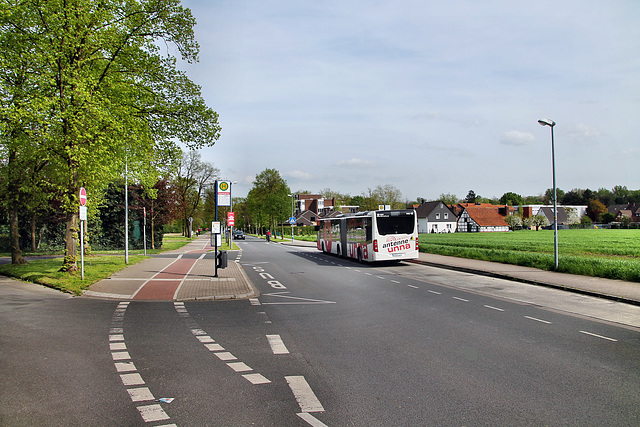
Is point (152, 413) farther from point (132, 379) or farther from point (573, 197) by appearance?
point (573, 197)

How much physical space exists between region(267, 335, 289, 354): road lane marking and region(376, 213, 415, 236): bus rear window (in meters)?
14.6

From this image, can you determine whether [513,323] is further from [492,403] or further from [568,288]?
[568,288]

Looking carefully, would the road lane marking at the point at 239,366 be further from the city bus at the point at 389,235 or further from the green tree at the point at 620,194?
the green tree at the point at 620,194

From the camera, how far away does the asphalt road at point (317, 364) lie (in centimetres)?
451

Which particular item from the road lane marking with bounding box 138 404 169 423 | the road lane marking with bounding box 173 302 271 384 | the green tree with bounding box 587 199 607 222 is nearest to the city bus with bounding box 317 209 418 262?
the road lane marking with bounding box 173 302 271 384

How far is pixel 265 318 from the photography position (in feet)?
31.2

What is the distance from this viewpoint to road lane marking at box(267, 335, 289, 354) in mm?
6859

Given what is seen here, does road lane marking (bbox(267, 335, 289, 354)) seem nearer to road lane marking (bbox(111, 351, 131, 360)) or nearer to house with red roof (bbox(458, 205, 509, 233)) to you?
road lane marking (bbox(111, 351, 131, 360))

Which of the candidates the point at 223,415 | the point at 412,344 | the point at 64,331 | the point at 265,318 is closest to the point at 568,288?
the point at 412,344

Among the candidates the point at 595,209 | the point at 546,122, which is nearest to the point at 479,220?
the point at 595,209

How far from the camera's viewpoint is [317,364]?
20.2ft

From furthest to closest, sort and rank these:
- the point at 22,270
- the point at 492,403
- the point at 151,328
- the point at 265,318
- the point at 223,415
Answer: the point at 22,270, the point at 265,318, the point at 151,328, the point at 492,403, the point at 223,415

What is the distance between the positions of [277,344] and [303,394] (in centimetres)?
230

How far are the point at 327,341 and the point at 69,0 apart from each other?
1400cm
